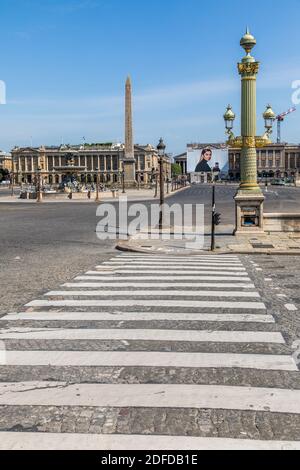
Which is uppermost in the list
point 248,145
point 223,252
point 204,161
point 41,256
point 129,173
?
point 129,173

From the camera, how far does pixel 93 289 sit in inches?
418

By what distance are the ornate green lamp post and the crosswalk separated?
34.7 feet

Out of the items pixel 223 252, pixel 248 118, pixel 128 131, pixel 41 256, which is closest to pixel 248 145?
pixel 248 118

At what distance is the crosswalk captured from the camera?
450cm

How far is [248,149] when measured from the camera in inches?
802

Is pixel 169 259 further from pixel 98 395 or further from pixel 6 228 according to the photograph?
pixel 6 228

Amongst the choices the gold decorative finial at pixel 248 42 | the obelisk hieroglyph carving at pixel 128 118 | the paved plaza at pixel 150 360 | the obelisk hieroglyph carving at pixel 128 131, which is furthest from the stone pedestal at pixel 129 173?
the paved plaza at pixel 150 360

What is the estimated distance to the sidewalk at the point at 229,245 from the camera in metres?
16.9

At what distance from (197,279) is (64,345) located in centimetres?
521

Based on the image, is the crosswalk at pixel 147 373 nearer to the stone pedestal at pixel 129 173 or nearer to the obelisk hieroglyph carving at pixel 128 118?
the obelisk hieroglyph carving at pixel 128 118

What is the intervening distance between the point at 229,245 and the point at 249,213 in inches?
→ 121

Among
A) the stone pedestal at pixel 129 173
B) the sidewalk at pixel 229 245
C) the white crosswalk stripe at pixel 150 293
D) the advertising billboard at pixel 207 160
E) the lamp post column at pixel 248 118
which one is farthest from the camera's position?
the stone pedestal at pixel 129 173

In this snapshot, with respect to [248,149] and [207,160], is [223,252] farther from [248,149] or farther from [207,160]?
[248,149]

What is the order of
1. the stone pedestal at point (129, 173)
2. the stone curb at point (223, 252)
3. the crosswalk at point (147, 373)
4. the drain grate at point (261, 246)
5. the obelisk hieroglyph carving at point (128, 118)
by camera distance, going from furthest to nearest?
the stone pedestal at point (129, 173)
the obelisk hieroglyph carving at point (128, 118)
the drain grate at point (261, 246)
the stone curb at point (223, 252)
the crosswalk at point (147, 373)
